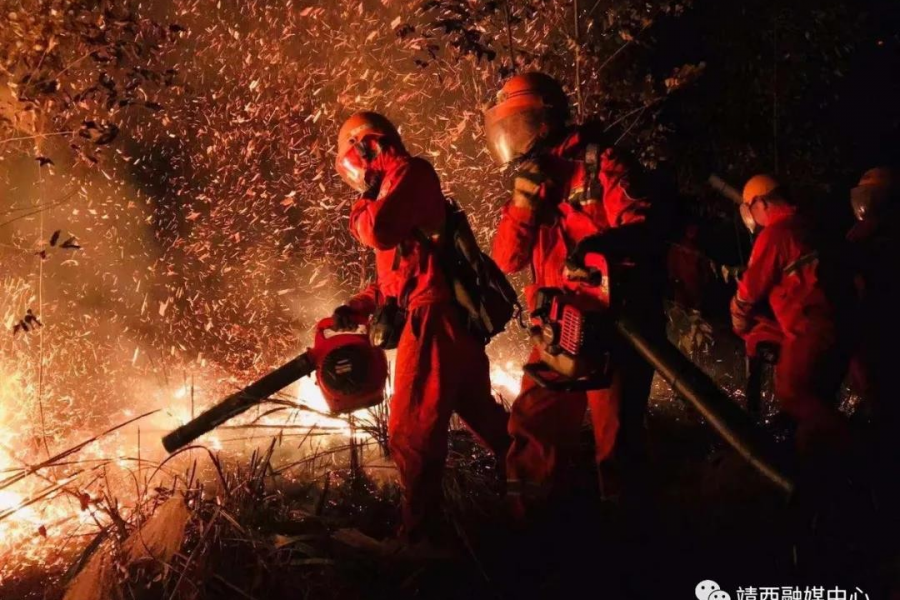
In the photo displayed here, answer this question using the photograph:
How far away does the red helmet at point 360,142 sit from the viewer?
370 cm

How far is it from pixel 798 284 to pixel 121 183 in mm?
5835

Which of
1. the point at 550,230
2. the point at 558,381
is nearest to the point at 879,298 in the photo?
the point at 550,230

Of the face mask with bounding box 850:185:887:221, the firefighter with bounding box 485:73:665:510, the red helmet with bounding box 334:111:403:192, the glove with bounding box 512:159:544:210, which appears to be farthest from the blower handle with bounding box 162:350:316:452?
the face mask with bounding box 850:185:887:221

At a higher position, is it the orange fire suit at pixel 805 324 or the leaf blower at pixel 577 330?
the orange fire suit at pixel 805 324

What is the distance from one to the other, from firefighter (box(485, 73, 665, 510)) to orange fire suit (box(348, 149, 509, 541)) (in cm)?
35

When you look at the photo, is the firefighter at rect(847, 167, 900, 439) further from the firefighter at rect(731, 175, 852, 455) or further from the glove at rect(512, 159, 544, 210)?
the glove at rect(512, 159, 544, 210)

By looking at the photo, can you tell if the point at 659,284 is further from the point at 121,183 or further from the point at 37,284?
the point at 37,284

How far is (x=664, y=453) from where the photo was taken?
195 inches

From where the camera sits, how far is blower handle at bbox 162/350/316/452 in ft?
12.1

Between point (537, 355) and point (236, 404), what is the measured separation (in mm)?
1581

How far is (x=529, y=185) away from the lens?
133 inches

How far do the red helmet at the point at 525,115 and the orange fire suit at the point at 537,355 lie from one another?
131 millimetres

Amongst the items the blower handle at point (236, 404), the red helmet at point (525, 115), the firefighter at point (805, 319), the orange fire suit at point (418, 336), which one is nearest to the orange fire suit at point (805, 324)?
the firefighter at point (805, 319)

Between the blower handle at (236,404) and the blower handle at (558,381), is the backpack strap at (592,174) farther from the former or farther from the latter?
the blower handle at (236,404)
